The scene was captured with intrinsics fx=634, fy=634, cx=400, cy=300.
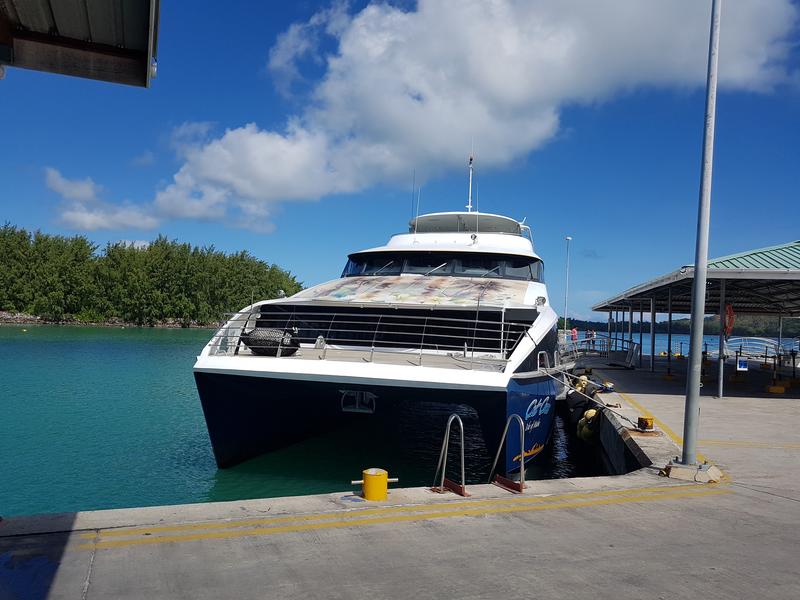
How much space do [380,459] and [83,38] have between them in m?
8.64

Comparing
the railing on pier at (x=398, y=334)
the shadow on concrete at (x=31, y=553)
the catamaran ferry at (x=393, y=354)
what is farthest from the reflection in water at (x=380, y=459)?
the shadow on concrete at (x=31, y=553)

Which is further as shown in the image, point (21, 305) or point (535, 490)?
point (21, 305)

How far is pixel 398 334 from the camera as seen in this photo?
997 cm

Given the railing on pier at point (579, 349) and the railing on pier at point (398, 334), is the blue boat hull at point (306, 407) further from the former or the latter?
the railing on pier at point (579, 349)

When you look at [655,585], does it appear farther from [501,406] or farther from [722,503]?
[501,406]

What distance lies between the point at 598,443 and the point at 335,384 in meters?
6.51

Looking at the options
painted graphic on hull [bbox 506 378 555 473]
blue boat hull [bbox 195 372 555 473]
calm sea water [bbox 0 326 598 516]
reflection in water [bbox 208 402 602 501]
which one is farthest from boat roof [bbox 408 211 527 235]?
painted graphic on hull [bbox 506 378 555 473]

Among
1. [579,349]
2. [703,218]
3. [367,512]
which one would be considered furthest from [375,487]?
[579,349]

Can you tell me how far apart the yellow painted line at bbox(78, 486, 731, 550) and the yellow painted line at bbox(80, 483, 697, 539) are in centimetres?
13

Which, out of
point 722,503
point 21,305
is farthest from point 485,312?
point 21,305

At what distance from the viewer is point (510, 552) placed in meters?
4.97

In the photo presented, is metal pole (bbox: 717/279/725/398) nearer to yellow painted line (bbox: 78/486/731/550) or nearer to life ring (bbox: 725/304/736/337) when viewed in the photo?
life ring (bbox: 725/304/736/337)

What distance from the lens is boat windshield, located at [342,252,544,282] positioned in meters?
12.5

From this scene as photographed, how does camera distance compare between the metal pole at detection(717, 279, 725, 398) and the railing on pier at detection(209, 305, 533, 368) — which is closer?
the railing on pier at detection(209, 305, 533, 368)
